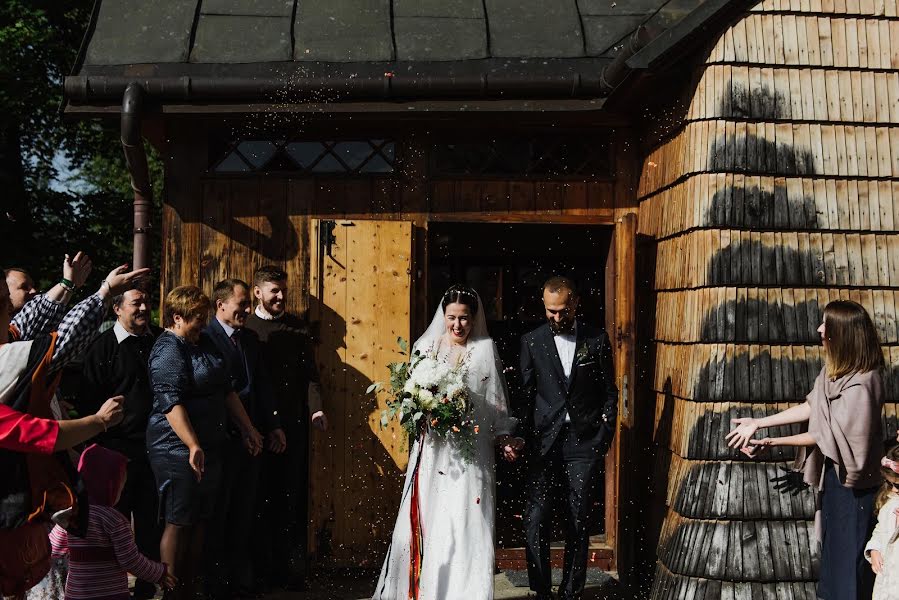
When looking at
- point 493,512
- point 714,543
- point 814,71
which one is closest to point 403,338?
point 493,512

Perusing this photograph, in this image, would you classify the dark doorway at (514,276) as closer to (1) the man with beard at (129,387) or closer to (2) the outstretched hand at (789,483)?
(1) the man with beard at (129,387)

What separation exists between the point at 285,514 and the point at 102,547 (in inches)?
104

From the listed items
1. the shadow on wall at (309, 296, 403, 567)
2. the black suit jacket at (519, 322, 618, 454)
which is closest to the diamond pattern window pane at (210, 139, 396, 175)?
the shadow on wall at (309, 296, 403, 567)

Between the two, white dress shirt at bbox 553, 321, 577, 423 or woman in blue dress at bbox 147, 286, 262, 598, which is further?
white dress shirt at bbox 553, 321, 577, 423

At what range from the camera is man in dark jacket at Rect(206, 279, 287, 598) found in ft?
21.7

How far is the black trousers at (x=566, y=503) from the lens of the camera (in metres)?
6.33

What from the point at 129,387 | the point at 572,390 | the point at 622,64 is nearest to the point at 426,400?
the point at 572,390

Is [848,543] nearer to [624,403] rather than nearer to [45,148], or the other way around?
[624,403]

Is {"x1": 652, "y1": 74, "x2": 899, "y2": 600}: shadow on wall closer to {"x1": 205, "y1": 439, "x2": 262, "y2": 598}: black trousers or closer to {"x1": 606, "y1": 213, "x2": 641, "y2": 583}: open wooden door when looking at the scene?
{"x1": 606, "y1": 213, "x2": 641, "y2": 583}: open wooden door

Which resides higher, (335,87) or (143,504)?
(335,87)

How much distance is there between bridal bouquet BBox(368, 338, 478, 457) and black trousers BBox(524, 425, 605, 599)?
1.92 ft

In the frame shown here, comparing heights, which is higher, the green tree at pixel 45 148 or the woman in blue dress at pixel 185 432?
the green tree at pixel 45 148

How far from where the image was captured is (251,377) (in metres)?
6.73

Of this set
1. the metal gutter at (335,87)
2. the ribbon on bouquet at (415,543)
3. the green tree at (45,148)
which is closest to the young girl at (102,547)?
the ribbon on bouquet at (415,543)
